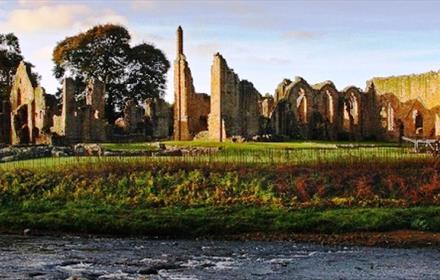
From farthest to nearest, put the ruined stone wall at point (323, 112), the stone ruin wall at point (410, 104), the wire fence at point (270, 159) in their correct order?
1. the stone ruin wall at point (410, 104)
2. the ruined stone wall at point (323, 112)
3. the wire fence at point (270, 159)

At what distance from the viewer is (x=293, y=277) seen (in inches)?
707

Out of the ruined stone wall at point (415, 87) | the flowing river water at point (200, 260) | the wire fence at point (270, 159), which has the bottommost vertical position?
the flowing river water at point (200, 260)

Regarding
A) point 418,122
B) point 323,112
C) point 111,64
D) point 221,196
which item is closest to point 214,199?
point 221,196

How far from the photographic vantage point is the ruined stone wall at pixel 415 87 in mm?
66000

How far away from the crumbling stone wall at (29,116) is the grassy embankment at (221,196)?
2786cm

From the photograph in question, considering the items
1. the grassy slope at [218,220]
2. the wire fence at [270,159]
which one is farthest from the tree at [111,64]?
the grassy slope at [218,220]

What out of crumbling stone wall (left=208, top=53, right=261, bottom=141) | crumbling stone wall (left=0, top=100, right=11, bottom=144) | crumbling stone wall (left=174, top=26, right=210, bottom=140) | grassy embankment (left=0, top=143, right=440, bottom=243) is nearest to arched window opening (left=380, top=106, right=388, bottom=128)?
crumbling stone wall (left=208, top=53, right=261, bottom=141)

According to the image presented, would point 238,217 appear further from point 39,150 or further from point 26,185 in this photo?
point 39,150

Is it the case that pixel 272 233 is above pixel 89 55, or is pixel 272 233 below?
below

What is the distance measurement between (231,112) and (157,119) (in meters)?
11.5

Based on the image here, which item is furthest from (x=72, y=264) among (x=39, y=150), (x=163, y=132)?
(x=163, y=132)

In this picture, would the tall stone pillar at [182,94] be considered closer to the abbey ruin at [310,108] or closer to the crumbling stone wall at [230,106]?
the abbey ruin at [310,108]

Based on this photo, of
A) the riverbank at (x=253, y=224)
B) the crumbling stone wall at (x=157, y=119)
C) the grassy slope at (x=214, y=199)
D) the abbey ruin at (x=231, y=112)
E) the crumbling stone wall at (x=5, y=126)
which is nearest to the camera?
the riverbank at (x=253, y=224)

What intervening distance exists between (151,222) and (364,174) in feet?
32.9
